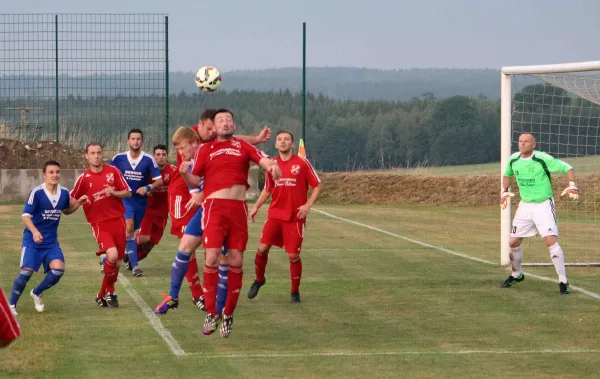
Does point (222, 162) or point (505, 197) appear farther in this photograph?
point (505, 197)

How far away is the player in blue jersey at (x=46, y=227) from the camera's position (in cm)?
1153

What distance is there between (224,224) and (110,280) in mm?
2397

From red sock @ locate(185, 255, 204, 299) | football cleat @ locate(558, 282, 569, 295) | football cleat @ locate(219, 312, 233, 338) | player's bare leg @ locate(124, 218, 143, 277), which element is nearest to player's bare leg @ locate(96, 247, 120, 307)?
red sock @ locate(185, 255, 204, 299)

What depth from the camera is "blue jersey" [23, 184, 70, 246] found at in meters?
11.5

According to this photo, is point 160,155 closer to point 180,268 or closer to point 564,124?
point 180,268

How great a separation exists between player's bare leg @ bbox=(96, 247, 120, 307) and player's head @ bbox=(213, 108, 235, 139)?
244cm

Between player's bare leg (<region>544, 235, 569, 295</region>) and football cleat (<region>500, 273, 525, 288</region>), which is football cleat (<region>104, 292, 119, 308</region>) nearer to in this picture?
football cleat (<region>500, 273, 525, 288</region>)

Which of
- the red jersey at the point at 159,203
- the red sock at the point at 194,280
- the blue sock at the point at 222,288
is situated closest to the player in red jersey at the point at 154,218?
the red jersey at the point at 159,203

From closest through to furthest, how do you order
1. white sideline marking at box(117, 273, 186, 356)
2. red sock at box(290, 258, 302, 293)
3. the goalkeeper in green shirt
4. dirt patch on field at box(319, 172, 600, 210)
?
white sideline marking at box(117, 273, 186, 356), red sock at box(290, 258, 302, 293), the goalkeeper in green shirt, dirt patch on field at box(319, 172, 600, 210)

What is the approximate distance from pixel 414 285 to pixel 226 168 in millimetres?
4470

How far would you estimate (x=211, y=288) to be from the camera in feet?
33.5

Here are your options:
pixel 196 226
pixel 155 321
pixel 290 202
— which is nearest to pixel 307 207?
pixel 290 202

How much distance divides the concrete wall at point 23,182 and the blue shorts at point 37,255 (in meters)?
16.3

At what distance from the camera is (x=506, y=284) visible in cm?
1368
